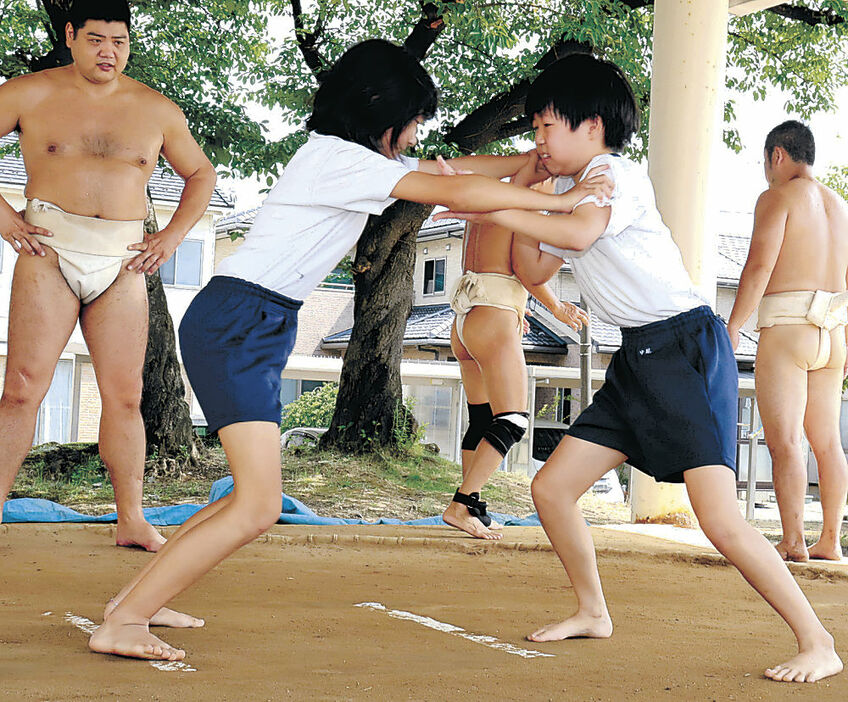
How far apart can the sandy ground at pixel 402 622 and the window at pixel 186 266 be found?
14589mm

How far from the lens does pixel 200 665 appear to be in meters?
2.17

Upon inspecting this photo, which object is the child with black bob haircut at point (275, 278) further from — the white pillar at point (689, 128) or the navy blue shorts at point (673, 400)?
the white pillar at point (689, 128)

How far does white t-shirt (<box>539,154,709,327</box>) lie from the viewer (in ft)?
8.18

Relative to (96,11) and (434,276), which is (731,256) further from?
(96,11)

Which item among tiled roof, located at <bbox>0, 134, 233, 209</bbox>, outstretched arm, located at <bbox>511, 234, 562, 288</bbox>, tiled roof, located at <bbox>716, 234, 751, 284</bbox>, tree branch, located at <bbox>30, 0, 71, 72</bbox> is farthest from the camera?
tiled roof, located at <bbox>716, 234, 751, 284</bbox>

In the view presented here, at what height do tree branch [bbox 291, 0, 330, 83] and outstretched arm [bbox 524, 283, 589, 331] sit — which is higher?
tree branch [bbox 291, 0, 330, 83]

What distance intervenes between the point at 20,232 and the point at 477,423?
2066mm

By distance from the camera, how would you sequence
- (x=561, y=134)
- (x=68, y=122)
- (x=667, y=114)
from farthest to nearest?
(x=667, y=114) < (x=68, y=122) < (x=561, y=134)

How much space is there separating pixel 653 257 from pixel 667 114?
120 inches

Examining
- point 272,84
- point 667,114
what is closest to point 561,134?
point 667,114

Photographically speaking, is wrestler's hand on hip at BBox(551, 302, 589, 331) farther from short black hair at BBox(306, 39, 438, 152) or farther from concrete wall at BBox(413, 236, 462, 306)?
concrete wall at BBox(413, 236, 462, 306)

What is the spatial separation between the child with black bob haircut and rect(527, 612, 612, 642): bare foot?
0.75m

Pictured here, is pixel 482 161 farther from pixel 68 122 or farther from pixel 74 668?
pixel 74 668

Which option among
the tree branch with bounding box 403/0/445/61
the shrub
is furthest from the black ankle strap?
the shrub
